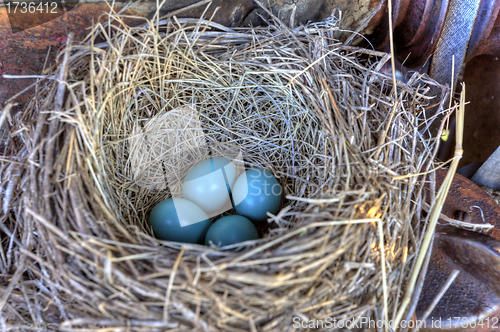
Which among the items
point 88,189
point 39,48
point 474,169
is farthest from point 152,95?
point 474,169

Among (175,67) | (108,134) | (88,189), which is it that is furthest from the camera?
(175,67)

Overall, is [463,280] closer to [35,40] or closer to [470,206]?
[470,206]

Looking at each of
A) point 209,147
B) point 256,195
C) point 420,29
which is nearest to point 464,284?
point 256,195

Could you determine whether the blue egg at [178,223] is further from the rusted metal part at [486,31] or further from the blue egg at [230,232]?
the rusted metal part at [486,31]

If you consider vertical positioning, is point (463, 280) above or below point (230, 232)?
below

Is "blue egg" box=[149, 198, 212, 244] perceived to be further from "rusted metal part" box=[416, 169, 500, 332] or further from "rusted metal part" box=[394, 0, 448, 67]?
"rusted metal part" box=[394, 0, 448, 67]

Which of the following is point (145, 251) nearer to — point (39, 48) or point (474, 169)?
point (39, 48)
